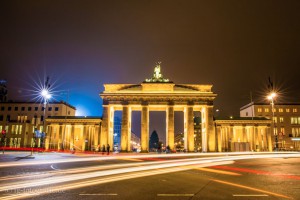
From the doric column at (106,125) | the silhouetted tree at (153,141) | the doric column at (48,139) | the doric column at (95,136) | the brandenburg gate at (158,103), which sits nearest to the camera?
the doric column at (106,125)

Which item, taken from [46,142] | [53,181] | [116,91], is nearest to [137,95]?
[116,91]

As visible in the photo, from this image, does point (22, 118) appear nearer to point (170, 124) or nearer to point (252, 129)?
point (170, 124)

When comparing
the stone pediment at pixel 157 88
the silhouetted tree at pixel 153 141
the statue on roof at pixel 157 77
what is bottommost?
the silhouetted tree at pixel 153 141

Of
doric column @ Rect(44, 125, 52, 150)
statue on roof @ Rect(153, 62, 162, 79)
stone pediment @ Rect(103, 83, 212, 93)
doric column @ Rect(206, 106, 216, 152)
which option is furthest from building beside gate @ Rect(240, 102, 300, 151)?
doric column @ Rect(44, 125, 52, 150)

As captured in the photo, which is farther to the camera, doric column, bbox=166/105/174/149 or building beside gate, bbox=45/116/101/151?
building beside gate, bbox=45/116/101/151

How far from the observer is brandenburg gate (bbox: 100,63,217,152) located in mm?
68500

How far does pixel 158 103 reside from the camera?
6881 cm

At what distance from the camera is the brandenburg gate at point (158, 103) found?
68.5m

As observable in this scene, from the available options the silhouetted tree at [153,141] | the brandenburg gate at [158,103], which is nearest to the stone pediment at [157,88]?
the brandenburg gate at [158,103]

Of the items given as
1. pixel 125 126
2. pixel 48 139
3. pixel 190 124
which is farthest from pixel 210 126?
pixel 48 139

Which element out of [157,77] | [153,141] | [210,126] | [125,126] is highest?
[157,77]

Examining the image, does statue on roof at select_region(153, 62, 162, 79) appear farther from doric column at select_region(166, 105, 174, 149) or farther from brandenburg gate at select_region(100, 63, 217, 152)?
doric column at select_region(166, 105, 174, 149)

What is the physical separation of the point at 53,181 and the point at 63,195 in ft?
11.4

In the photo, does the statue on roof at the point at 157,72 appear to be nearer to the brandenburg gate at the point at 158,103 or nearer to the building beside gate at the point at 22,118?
the brandenburg gate at the point at 158,103
